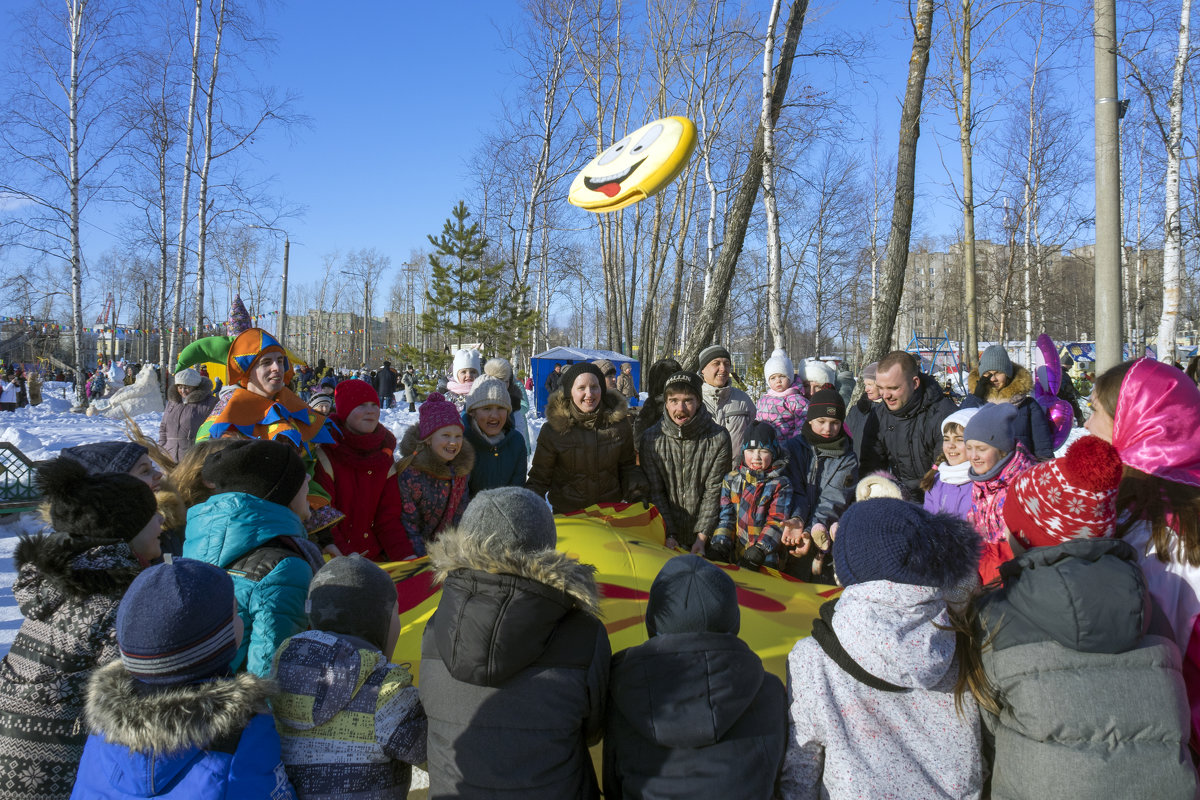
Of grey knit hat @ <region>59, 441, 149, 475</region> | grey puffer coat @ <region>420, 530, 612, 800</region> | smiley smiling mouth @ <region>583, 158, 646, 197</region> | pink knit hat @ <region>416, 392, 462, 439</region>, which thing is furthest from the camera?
smiley smiling mouth @ <region>583, 158, 646, 197</region>

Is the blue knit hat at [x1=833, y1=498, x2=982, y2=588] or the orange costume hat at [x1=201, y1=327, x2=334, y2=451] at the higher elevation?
the orange costume hat at [x1=201, y1=327, x2=334, y2=451]

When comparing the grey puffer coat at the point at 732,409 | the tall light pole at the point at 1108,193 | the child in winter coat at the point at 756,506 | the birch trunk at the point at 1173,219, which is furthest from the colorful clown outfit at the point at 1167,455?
the birch trunk at the point at 1173,219

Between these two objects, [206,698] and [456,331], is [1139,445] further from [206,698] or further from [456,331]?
[456,331]

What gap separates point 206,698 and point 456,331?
22911 mm

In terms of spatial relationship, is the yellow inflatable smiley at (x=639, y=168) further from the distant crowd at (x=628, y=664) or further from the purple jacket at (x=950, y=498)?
the distant crowd at (x=628, y=664)

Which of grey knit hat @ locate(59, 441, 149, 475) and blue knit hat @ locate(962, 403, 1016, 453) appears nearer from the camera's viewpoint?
grey knit hat @ locate(59, 441, 149, 475)

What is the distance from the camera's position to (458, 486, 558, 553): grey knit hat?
191cm

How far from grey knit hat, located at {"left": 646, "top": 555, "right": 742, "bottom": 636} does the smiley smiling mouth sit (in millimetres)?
4458

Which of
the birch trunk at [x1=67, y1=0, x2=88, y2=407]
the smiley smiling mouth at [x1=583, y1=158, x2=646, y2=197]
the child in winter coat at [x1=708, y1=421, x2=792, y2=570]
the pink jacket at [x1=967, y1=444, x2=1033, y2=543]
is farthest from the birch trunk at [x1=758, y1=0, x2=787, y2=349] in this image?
the birch trunk at [x1=67, y1=0, x2=88, y2=407]

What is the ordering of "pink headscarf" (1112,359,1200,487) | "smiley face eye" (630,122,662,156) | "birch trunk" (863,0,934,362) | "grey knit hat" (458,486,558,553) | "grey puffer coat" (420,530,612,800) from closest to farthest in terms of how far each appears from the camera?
"grey puffer coat" (420,530,612,800) → "grey knit hat" (458,486,558,553) → "pink headscarf" (1112,359,1200,487) → "smiley face eye" (630,122,662,156) → "birch trunk" (863,0,934,362)

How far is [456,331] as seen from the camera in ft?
78.6

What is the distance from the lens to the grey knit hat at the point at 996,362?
5.96m

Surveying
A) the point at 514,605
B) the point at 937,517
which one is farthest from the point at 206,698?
the point at 937,517

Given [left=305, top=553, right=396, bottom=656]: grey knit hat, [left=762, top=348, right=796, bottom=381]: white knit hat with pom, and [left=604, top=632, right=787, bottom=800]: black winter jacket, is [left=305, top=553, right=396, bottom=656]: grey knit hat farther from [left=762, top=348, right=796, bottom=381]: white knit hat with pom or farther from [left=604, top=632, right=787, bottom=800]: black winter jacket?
[left=762, top=348, right=796, bottom=381]: white knit hat with pom
